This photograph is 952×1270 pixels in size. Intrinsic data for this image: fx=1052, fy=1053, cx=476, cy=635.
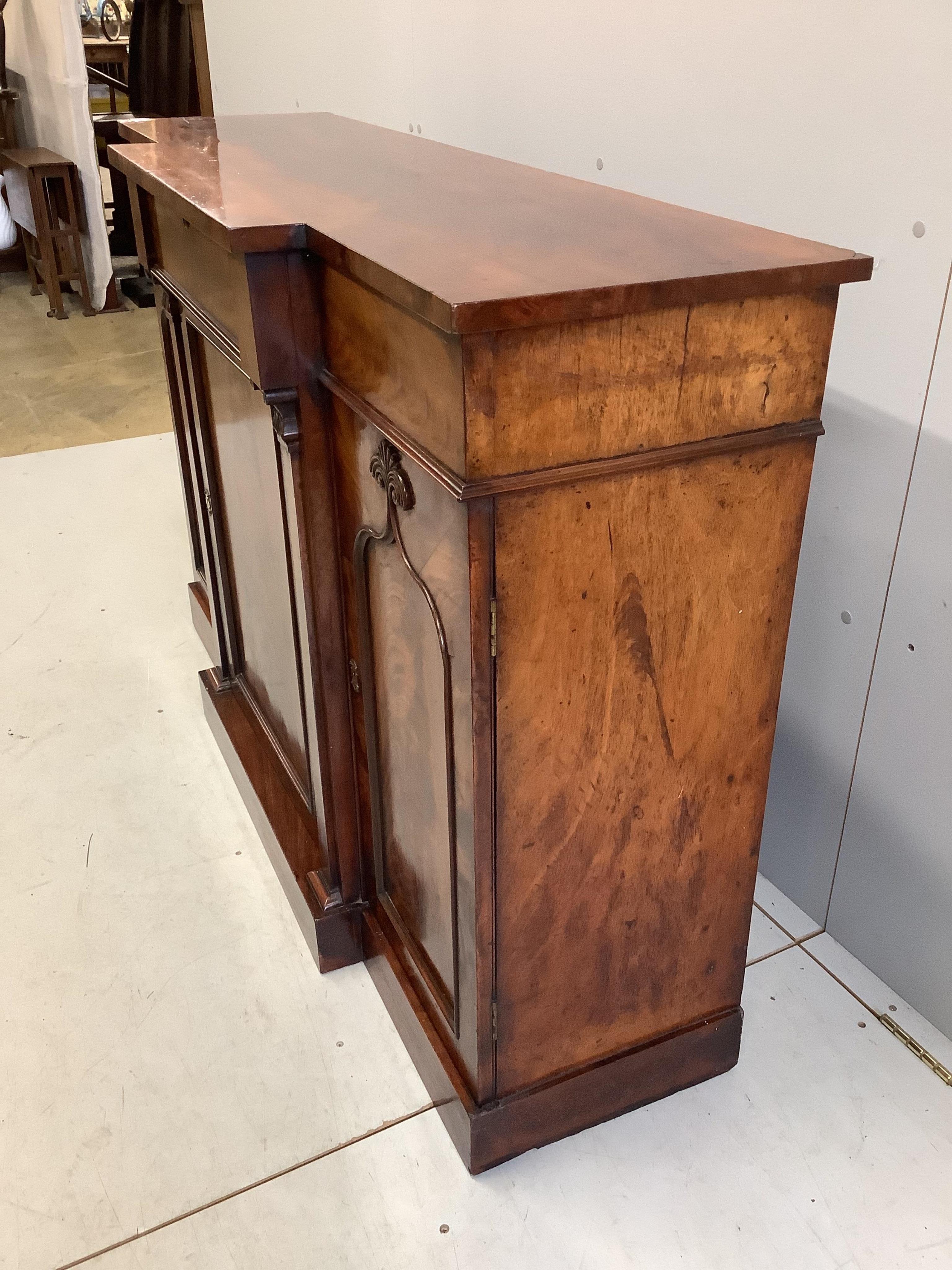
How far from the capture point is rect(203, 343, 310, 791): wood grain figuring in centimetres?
155

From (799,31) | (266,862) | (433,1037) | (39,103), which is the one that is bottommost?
(266,862)

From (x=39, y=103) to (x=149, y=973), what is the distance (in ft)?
17.5

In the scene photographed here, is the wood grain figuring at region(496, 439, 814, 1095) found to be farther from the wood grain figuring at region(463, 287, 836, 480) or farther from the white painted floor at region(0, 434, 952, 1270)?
the white painted floor at region(0, 434, 952, 1270)

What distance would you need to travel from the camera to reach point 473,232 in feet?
3.71

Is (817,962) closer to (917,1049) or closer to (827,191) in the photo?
(917,1049)

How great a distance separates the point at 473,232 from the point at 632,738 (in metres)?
0.58

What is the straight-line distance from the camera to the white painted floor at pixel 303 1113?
1316mm

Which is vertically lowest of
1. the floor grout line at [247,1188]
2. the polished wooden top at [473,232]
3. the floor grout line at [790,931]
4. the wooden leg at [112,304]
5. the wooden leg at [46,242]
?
the floor grout line at [790,931]

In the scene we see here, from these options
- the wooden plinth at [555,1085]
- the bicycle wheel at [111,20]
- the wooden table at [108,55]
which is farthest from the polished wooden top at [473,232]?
the bicycle wheel at [111,20]

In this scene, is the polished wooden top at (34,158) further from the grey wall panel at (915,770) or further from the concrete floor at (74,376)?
the grey wall panel at (915,770)

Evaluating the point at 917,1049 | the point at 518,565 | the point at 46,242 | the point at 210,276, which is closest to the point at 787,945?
the point at 917,1049

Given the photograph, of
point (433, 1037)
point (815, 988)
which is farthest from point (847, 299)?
point (433, 1037)

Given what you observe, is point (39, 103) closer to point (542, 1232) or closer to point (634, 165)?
point (634, 165)

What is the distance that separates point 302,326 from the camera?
1.28 metres
